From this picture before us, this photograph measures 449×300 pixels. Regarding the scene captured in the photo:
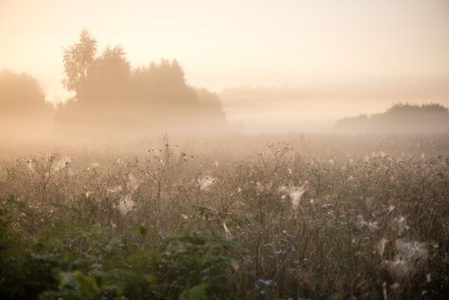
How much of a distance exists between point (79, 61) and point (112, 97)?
4034 mm

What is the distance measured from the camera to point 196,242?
2.51m

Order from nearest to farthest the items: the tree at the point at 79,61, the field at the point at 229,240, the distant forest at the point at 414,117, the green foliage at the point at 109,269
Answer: the green foliage at the point at 109,269, the field at the point at 229,240, the tree at the point at 79,61, the distant forest at the point at 414,117

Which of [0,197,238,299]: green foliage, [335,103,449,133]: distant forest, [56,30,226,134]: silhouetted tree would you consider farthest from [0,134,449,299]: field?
[335,103,449,133]: distant forest

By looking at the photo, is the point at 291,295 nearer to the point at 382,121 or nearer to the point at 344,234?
the point at 344,234

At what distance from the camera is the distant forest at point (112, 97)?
27.2 meters

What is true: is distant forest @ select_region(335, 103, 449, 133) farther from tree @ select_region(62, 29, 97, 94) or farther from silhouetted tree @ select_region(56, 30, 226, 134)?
tree @ select_region(62, 29, 97, 94)

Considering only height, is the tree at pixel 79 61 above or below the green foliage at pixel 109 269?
above

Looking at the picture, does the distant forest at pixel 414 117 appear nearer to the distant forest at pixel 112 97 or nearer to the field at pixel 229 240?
the distant forest at pixel 112 97

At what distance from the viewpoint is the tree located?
86.6ft

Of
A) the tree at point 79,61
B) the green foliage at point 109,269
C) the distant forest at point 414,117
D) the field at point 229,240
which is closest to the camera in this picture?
the green foliage at point 109,269

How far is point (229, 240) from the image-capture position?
2506mm

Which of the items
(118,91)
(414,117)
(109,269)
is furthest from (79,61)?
(414,117)

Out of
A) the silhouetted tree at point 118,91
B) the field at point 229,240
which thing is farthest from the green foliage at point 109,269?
the silhouetted tree at point 118,91

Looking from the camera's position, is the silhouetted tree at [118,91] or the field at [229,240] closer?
the field at [229,240]
